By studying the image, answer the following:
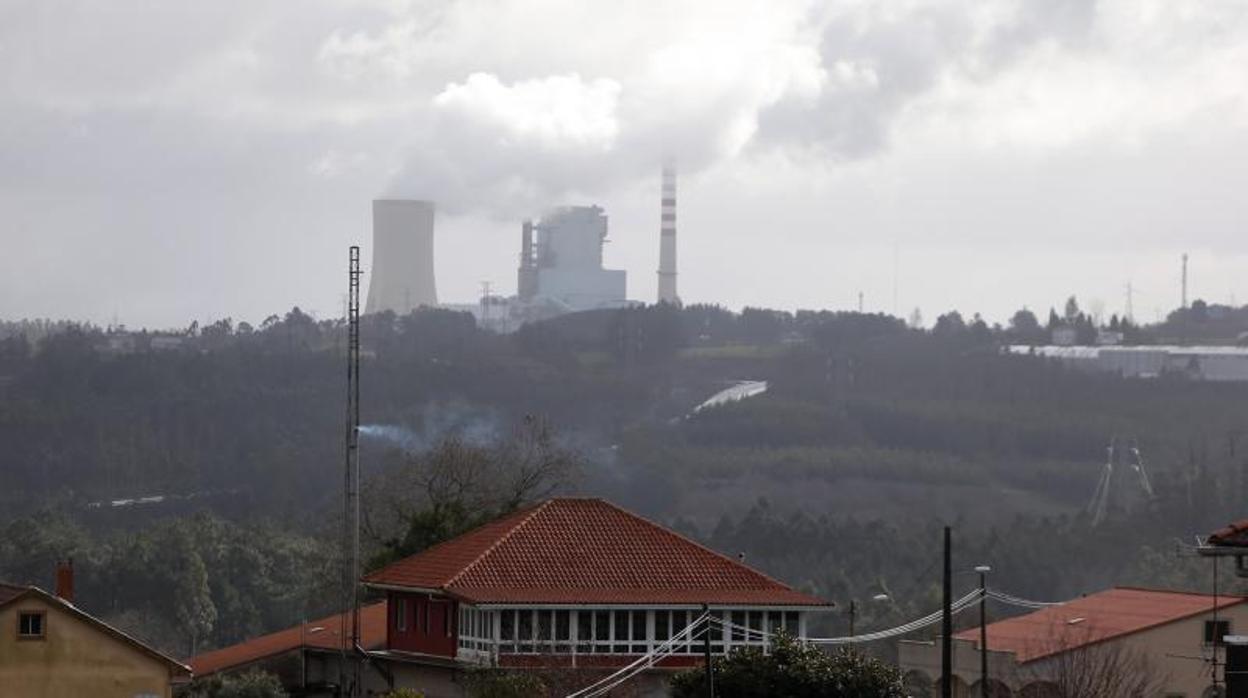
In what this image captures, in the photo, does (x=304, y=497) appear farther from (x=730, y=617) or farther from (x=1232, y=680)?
(x=1232, y=680)

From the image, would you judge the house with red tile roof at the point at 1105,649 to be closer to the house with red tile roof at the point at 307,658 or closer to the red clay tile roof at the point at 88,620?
the house with red tile roof at the point at 307,658

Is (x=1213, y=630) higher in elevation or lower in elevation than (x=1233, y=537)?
lower

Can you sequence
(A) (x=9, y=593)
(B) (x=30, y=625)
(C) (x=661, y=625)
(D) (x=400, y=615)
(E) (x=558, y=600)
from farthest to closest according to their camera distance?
(D) (x=400, y=615), (C) (x=661, y=625), (E) (x=558, y=600), (A) (x=9, y=593), (B) (x=30, y=625)

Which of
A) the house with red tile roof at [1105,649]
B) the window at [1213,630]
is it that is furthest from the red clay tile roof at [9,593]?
the window at [1213,630]

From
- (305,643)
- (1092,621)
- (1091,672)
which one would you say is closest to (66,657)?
(305,643)

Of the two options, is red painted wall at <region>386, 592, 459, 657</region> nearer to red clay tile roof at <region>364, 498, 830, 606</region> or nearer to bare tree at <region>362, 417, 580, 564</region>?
red clay tile roof at <region>364, 498, 830, 606</region>

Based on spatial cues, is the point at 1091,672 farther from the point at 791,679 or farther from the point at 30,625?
the point at 30,625

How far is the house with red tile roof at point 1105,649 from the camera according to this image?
6144cm

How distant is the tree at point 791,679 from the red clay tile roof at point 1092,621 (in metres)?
12.8

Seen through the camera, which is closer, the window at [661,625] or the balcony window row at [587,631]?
the balcony window row at [587,631]

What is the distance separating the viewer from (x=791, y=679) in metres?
48.6

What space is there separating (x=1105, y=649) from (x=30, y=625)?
23054 mm

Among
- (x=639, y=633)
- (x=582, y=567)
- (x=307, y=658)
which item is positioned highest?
(x=582, y=567)

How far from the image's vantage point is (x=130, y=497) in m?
183
